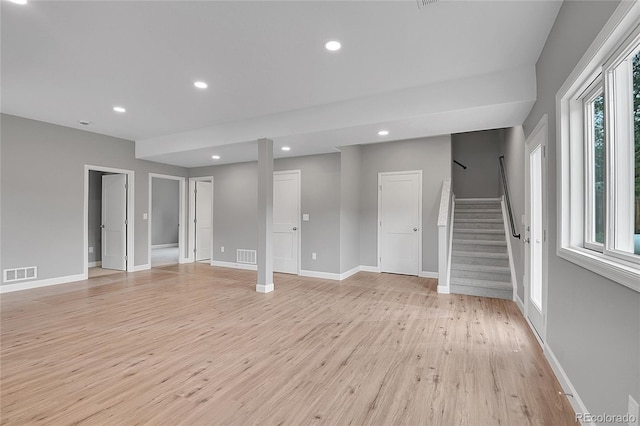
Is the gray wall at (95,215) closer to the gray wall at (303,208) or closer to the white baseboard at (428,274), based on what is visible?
the gray wall at (303,208)

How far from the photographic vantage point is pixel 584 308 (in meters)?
1.82

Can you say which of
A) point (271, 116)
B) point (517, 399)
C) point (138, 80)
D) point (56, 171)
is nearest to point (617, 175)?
point (517, 399)

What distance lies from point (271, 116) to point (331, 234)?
2.46 m

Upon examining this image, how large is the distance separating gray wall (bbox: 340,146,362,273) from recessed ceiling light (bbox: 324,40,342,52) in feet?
9.51

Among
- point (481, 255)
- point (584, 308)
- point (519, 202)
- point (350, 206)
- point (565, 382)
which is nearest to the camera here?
point (584, 308)

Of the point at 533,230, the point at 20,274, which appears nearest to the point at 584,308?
the point at 533,230

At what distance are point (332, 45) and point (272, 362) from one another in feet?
9.44

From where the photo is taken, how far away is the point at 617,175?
160 cm

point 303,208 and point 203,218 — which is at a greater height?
point 303,208

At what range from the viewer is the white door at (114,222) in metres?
6.47

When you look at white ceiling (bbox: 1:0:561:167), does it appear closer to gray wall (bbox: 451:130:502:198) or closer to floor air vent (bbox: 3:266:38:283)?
floor air vent (bbox: 3:266:38:283)

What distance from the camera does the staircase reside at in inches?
180

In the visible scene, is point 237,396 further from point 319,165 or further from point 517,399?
point 319,165

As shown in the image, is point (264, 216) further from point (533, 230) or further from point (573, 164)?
point (573, 164)
